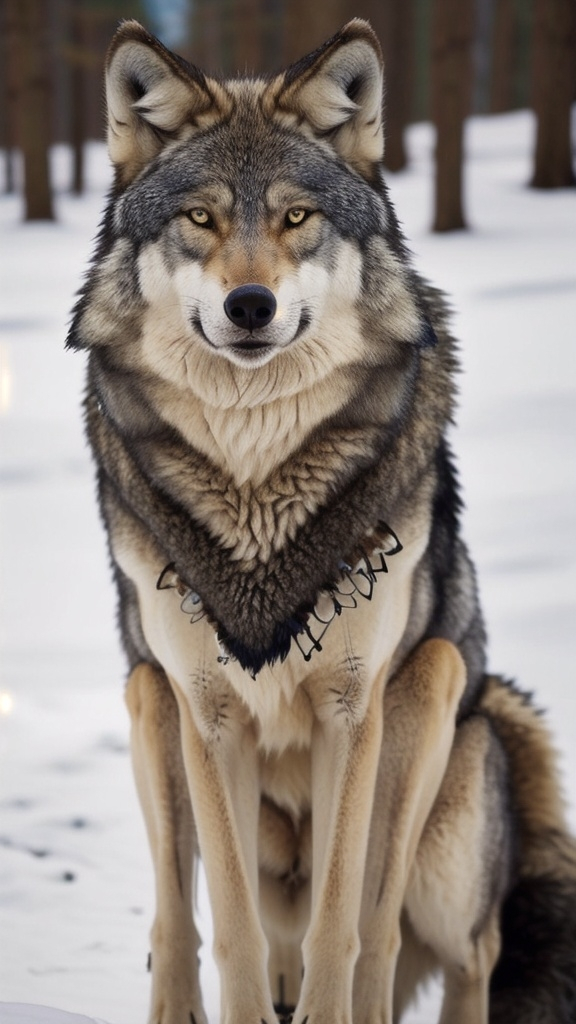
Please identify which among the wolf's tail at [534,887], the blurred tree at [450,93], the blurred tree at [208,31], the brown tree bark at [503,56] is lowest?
the wolf's tail at [534,887]

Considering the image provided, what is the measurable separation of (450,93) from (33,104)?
224 inches

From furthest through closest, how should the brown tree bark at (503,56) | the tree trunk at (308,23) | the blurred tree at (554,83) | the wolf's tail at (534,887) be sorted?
1. the brown tree bark at (503,56)
2. the blurred tree at (554,83)
3. the tree trunk at (308,23)
4. the wolf's tail at (534,887)

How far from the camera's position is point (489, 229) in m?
14.4

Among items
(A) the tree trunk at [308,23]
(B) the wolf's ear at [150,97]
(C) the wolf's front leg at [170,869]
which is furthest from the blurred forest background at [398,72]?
(C) the wolf's front leg at [170,869]

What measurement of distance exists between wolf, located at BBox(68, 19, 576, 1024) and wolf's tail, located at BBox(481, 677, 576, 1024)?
0.06 meters

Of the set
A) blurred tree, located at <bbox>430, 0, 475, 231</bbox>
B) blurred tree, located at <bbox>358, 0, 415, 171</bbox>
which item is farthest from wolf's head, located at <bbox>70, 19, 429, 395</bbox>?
blurred tree, located at <bbox>358, 0, 415, 171</bbox>

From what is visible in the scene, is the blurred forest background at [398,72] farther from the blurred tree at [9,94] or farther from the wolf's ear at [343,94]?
the wolf's ear at [343,94]

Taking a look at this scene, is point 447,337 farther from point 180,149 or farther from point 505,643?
point 505,643

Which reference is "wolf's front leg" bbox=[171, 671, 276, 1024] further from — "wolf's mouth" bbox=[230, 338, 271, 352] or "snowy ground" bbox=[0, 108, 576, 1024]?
"wolf's mouth" bbox=[230, 338, 271, 352]

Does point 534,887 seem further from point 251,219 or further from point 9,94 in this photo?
point 9,94

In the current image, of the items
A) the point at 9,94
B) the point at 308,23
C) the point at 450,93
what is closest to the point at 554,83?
the point at 450,93

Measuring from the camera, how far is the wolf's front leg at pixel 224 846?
9.75 ft

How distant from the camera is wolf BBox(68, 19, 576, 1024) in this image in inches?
110

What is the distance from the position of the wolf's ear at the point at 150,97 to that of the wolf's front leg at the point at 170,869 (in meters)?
1.27
